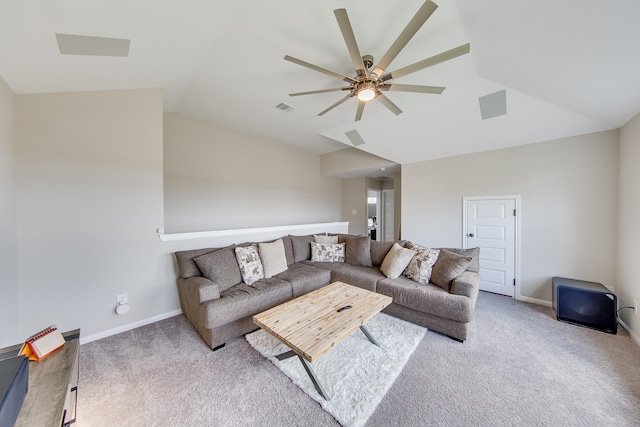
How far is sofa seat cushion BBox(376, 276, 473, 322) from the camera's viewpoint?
2.14 meters

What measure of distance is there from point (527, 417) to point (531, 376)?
1.61ft

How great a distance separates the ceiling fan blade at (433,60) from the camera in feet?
5.12

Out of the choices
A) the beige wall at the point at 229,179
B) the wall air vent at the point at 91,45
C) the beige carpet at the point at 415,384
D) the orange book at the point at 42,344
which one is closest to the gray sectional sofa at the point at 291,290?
the beige carpet at the point at 415,384

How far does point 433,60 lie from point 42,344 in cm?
296

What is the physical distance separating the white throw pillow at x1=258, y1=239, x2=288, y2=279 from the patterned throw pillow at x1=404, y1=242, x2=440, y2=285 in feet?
5.62

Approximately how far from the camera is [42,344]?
107cm

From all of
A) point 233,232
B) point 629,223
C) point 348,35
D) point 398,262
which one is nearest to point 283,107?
point 348,35

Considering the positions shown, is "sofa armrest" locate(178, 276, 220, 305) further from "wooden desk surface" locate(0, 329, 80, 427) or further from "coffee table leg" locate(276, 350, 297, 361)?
"wooden desk surface" locate(0, 329, 80, 427)

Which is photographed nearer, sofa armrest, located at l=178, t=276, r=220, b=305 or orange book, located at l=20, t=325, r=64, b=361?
orange book, located at l=20, t=325, r=64, b=361

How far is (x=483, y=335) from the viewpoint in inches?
91.2

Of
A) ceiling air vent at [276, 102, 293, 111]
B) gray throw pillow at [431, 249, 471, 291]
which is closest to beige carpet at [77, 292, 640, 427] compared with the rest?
gray throw pillow at [431, 249, 471, 291]

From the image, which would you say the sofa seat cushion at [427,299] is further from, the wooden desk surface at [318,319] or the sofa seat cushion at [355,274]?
the wooden desk surface at [318,319]

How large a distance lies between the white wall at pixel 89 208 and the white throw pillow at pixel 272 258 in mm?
1161

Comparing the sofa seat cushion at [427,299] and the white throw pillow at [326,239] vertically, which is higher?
the white throw pillow at [326,239]
